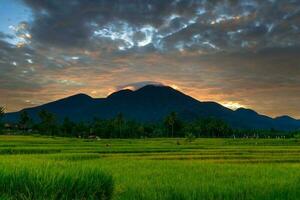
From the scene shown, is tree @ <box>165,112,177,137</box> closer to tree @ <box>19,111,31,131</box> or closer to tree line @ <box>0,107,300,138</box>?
tree line @ <box>0,107,300,138</box>

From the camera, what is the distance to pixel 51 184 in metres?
9.65

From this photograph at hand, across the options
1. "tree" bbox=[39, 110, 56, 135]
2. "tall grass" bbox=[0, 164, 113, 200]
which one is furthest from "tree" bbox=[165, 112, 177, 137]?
"tall grass" bbox=[0, 164, 113, 200]

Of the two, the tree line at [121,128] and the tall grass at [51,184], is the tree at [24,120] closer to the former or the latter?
the tree line at [121,128]

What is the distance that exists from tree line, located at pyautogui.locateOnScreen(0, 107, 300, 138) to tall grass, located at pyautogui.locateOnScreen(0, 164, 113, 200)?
99.1 metres

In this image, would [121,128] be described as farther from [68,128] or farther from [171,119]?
[68,128]

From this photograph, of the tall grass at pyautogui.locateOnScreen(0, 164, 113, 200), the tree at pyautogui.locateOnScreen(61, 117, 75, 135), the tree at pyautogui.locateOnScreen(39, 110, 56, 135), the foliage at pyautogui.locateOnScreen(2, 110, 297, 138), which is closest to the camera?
the tall grass at pyautogui.locateOnScreen(0, 164, 113, 200)

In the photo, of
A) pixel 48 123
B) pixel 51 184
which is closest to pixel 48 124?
pixel 48 123

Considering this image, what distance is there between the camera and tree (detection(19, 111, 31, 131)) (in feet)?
411

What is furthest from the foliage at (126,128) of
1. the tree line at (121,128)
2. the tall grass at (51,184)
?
the tall grass at (51,184)

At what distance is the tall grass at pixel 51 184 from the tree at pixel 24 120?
11995cm

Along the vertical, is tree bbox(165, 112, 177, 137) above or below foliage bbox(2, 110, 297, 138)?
above

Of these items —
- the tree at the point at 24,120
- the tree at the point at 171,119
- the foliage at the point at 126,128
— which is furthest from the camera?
the tree at the point at 24,120

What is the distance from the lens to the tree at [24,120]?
411ft

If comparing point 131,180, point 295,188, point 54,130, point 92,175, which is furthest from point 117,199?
point 54,130
